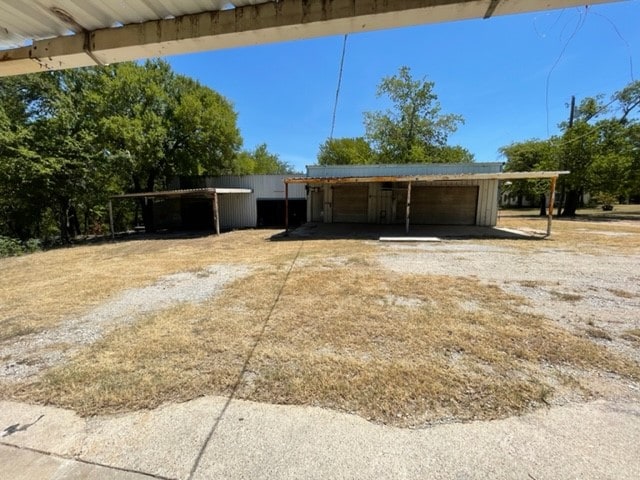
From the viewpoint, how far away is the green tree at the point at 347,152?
33.2m

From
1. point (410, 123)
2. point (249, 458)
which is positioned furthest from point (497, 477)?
point (410, 123)

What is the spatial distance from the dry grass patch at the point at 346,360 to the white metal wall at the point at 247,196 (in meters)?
14.2

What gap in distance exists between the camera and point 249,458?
72.4 inches

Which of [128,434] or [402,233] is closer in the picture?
[128,434]

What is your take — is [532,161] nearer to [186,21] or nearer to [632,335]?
[632,335]

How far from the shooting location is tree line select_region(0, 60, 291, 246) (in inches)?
517

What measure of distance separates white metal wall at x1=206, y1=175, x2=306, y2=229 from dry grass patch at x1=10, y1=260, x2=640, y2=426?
14231 millimetres

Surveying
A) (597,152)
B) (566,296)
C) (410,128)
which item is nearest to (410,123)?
(410,128)

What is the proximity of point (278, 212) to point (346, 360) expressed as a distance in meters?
16.6

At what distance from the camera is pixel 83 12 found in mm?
2127

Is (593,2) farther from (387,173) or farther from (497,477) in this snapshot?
(387,173)

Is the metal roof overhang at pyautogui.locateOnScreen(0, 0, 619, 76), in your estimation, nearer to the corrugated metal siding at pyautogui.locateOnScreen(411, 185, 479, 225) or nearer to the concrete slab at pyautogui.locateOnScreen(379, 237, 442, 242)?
the concrete slab at pyautogui.locateOnScreen(379, 237, 442, 242)

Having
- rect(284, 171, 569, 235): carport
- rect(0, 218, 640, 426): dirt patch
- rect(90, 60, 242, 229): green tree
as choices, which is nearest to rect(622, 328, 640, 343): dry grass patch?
rect(0, 218, 640, 426): dirt patch

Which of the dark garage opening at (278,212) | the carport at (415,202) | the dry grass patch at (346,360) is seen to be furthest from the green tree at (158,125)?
the dry grass patch at (346,360)
